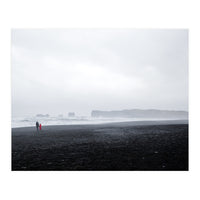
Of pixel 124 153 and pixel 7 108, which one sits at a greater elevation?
pixel 7 108

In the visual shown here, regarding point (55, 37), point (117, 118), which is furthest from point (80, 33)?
point (117, 118)

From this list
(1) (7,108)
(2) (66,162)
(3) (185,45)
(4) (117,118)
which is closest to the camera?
(2) (66,162)

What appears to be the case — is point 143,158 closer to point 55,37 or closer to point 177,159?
point 177,159

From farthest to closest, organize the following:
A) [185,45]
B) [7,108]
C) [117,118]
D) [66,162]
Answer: [117,118]
[185,45]
[7,108]
[66,162]

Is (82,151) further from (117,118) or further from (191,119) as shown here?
(117,118)

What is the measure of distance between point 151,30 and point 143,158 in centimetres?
532

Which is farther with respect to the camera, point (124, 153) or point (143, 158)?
point (124, 153)

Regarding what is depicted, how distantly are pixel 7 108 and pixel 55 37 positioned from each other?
12.5ft

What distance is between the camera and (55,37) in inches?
258

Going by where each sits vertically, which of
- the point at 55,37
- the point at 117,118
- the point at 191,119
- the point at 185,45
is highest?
the point at 55,37

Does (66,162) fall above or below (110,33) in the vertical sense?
below

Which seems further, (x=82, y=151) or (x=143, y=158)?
(x=82, y=151)

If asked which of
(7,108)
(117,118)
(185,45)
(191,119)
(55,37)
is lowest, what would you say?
(117,118)

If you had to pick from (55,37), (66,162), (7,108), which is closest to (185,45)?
(55,37)
